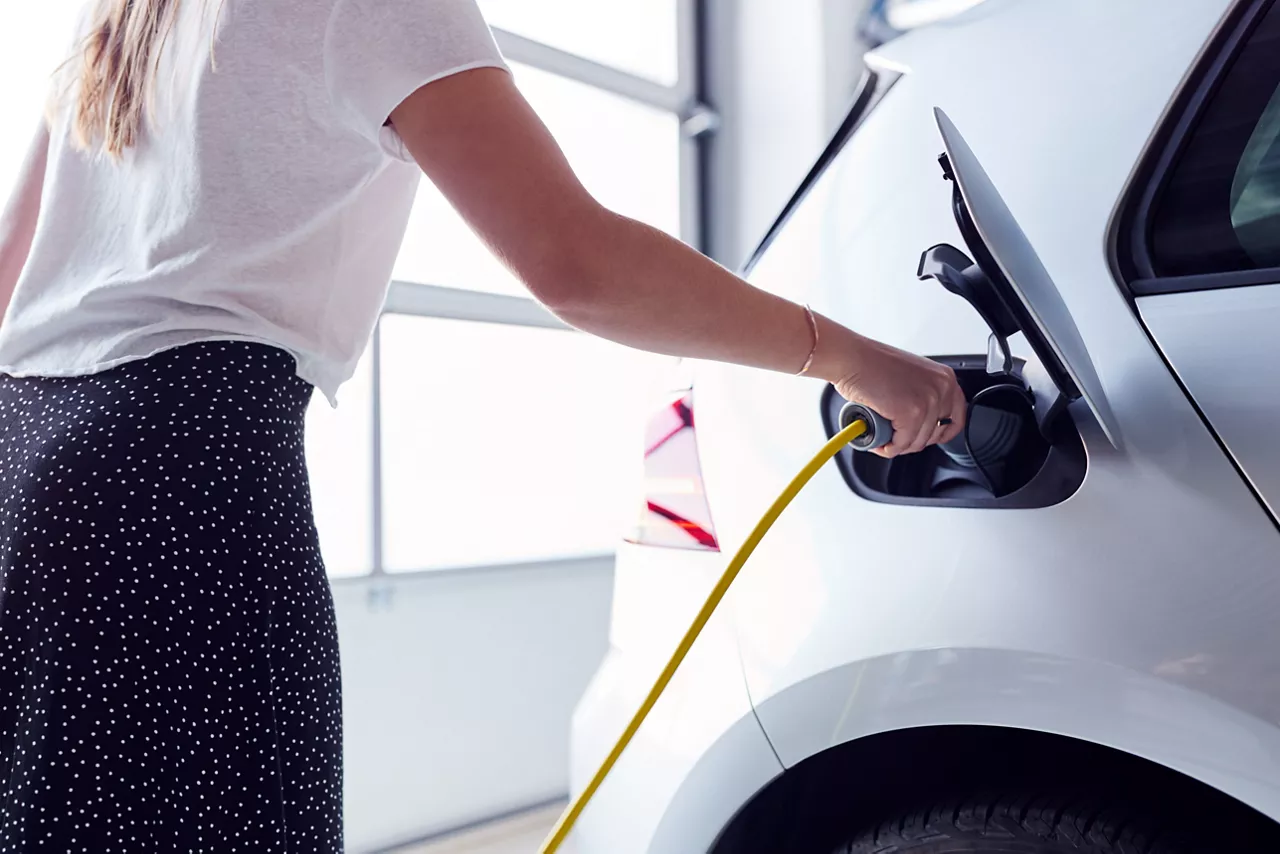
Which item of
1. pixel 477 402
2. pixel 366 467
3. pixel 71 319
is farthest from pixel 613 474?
pixel 71 319

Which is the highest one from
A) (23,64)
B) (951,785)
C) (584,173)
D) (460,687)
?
(584,173)

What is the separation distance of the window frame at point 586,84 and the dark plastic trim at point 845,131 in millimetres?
870

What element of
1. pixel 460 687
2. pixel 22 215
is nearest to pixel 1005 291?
pixel 22 215

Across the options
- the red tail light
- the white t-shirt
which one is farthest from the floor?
the white t-shirt

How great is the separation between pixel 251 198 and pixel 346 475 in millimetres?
1722

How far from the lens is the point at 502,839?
99.0 inches

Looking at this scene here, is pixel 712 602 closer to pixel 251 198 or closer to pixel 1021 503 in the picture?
pixel 1021 503

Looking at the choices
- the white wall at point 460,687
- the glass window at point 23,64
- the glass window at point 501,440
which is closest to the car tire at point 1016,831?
the glass window at point 501,440

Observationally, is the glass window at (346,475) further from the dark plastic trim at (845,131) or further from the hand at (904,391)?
the hand at (904,391)

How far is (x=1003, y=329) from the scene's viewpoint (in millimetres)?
769

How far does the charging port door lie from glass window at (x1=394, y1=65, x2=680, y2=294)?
170 cm

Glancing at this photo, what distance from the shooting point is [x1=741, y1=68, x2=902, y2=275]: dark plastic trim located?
3.49 ft

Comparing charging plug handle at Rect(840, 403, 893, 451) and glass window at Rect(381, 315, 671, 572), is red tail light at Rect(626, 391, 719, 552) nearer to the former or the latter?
charging plug handle at Rect(840, 403, 893, 451)

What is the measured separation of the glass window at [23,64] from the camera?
2.04 m
